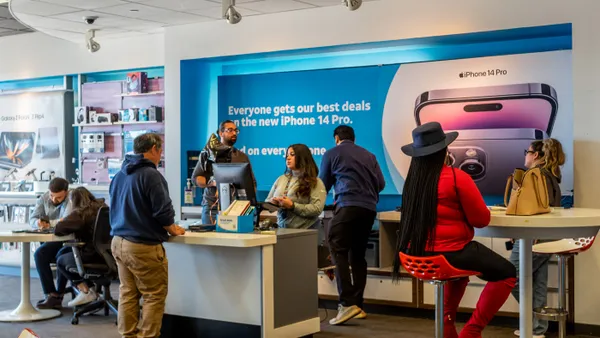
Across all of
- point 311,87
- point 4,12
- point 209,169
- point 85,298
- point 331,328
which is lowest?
point 331,328

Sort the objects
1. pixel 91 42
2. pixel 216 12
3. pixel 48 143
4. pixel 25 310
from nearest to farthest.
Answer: pixel 25 310, pixel 216 12, pixel 91 42, pixel 48 143

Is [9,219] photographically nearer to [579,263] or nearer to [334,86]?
[334,86]

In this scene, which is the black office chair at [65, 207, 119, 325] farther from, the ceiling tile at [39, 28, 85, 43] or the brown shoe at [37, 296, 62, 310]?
the ceiling tile at [39, 28, 85, 43]

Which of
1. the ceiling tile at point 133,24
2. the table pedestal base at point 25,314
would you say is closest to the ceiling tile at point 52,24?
the ceiling tile at point 133,24

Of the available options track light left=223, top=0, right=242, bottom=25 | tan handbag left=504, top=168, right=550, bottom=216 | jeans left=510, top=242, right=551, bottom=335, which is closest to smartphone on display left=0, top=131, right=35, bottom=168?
track light left=223, top=0, right=242, bottom=25

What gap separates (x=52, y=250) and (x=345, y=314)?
2886 millimetres

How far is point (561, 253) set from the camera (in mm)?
5168

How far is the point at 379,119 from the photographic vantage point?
7328 millimetres

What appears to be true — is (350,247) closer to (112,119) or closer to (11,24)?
(112,119)

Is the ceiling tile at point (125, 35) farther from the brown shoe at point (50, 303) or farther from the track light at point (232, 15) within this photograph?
the brown shoe at point (50, 303)

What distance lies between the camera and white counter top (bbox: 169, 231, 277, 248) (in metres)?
5.03

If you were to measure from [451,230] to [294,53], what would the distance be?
4009mm

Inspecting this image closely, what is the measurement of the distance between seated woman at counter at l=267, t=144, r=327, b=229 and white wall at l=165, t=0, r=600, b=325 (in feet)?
4.82

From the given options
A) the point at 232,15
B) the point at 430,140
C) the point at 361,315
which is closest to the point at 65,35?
the point at 232,15
